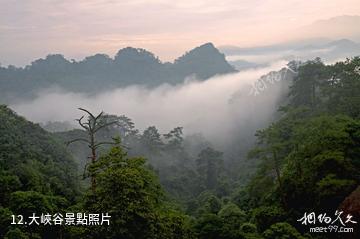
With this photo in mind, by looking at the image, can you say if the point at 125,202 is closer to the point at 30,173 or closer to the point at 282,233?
the point at 282,233

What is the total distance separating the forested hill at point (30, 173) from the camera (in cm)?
1718

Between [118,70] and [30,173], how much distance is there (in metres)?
176

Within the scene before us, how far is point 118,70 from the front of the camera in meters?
198

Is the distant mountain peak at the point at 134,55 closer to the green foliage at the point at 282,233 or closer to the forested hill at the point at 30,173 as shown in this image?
the forested hill at the point at 30,173

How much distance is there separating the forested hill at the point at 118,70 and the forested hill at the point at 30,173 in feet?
490

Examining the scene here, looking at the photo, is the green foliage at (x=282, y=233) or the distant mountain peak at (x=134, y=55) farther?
the distant mountain peak at (x=134, y=55)

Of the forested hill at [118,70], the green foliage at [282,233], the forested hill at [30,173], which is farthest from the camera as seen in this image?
the forested hill at [118,70]

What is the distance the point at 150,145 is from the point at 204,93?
9676 centimetres

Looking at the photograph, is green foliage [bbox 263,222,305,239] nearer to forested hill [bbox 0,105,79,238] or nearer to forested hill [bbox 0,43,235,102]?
forested hill [bbox 0,105,79,238]

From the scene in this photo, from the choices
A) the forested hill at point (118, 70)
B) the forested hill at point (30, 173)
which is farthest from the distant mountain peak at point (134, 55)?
the forested hill at point (30, 173)

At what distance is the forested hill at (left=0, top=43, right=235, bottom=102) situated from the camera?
183 m

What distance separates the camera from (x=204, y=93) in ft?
531

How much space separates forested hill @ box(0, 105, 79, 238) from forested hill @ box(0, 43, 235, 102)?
149m

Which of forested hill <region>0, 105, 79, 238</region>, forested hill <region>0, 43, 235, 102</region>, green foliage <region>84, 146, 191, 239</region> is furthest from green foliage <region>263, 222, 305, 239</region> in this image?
forested hill <region>0, 43, 235, 102</region>
